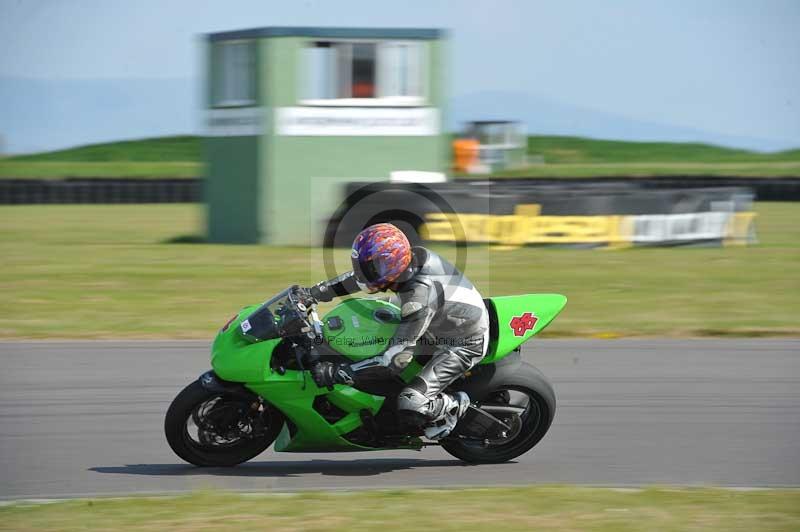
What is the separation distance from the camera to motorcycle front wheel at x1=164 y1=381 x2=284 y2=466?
19.2 ft

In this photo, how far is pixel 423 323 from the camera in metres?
5.86

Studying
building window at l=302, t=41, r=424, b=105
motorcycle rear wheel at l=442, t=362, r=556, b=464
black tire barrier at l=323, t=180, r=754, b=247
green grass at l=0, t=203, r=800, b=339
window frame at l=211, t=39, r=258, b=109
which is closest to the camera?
motorcycle rear wheel at l=442, t=362, r=556, b=464

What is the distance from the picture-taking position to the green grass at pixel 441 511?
4.83m

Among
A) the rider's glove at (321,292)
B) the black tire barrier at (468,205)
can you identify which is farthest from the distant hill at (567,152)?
the rider's glove at (321,292)

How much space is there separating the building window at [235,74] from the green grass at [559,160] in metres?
30.4

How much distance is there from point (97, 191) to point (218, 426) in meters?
30.4

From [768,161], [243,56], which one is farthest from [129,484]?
[768,161]

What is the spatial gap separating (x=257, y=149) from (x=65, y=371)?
1102 centimetres

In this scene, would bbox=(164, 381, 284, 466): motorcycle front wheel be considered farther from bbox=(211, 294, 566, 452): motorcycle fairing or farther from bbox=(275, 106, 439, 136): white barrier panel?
bbox=(275, 106, 439, 136): white barrier panel

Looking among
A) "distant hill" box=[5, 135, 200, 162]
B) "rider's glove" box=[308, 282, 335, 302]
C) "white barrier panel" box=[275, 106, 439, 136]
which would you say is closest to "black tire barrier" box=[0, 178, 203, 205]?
"white barrier panel" box=[275, 106, 439, 136]

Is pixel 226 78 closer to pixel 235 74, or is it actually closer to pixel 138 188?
pixel 235 74

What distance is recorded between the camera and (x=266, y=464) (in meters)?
6.23

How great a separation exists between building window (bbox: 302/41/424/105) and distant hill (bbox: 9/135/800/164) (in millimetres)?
43659

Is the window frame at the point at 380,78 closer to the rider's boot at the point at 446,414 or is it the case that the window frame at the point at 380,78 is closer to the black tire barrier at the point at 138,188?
the black tire barrier at the point at 138,188
